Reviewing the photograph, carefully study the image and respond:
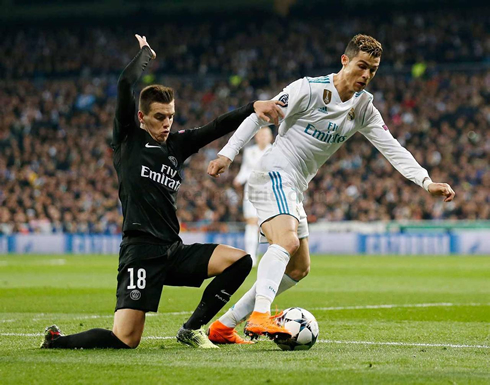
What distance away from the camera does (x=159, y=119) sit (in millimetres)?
6223

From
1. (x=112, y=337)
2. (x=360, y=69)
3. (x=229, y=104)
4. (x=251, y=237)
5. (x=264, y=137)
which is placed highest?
(x=229, y=104)

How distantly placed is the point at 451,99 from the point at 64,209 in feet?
47.3

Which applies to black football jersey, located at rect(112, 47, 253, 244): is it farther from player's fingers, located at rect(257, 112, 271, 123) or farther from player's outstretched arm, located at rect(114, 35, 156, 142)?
player's fingers, located at rect(257, 112, 271, 123)

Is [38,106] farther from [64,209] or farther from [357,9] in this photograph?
[357,9]

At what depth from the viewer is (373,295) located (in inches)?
455

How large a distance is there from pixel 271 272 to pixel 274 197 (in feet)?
2.07

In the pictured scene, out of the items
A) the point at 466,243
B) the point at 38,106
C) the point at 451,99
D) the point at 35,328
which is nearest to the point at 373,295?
the point at 35,328

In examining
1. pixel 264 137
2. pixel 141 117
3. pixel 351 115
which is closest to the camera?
pixel 141 117

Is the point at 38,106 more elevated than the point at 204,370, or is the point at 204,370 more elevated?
the point at 38,106

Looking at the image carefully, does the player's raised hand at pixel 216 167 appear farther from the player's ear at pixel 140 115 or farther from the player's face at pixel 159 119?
the player's ear at pixel 140 115

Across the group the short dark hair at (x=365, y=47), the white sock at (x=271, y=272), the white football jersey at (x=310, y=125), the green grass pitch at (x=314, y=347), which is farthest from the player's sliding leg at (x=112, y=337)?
the short dark hair at (x=365, y=47)

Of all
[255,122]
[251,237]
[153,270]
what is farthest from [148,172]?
[251,237]

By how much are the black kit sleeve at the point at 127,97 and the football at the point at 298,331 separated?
1.79 m

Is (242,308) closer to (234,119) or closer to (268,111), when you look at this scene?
(234,119)
